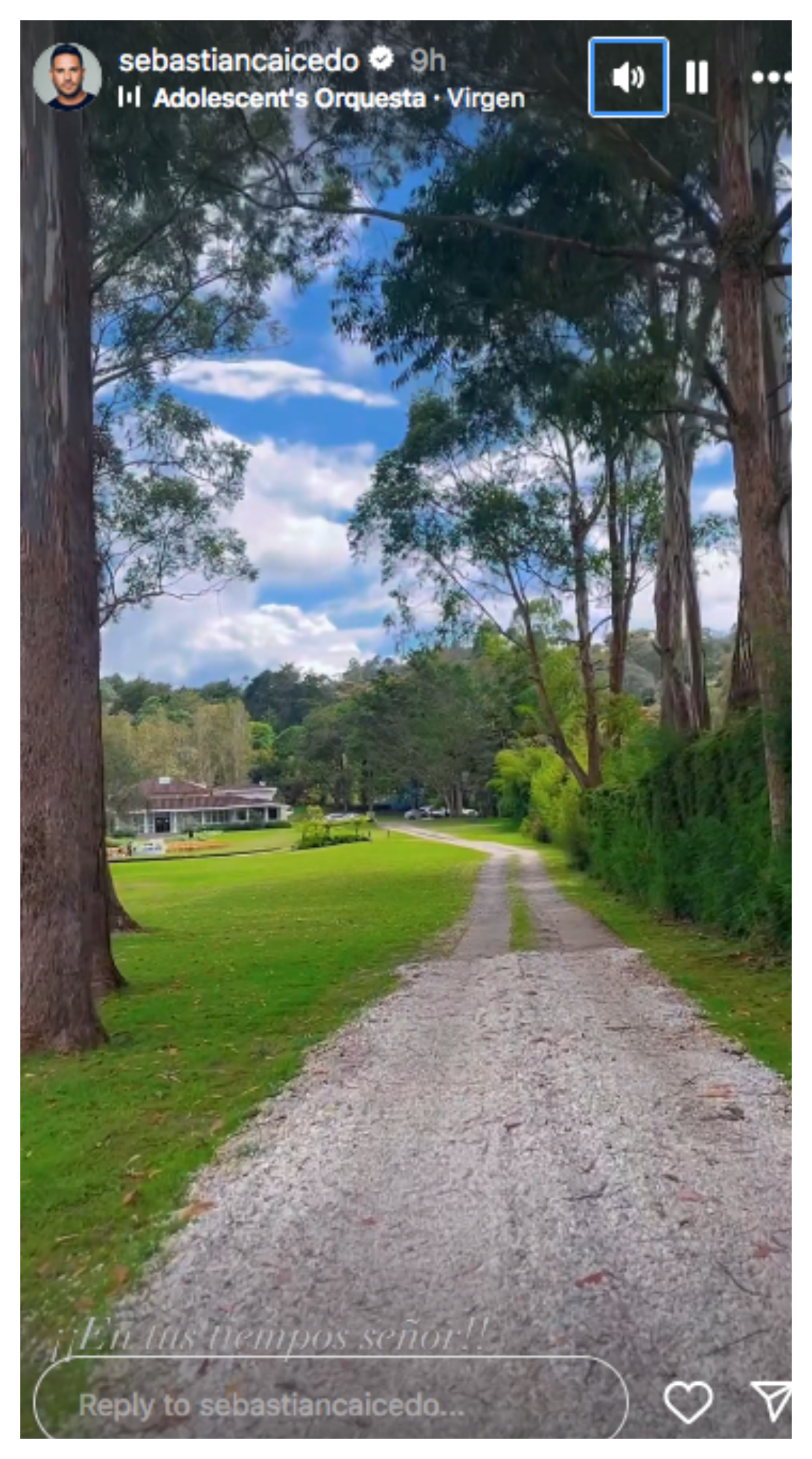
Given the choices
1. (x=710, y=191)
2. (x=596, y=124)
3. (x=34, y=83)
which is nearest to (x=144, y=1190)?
(x=34, y=83)

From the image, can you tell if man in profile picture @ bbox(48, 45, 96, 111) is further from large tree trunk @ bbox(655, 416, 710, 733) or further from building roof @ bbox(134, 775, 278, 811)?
large tree trunk @ bbox(655, 416, 710, 733)

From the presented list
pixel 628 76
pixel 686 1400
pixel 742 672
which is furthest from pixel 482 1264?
pixel 628 76

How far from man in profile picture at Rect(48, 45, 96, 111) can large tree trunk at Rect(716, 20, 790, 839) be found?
187cm

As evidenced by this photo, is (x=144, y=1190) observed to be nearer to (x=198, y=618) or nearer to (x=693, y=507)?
(x=198, y=618)

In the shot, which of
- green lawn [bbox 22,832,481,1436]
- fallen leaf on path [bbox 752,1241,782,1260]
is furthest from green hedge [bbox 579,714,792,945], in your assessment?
green lawn [bbox 22,832,481,1436]

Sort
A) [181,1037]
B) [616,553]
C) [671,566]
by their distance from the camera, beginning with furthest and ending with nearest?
[616,553], [671,566], [181,1037]

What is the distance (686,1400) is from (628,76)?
10.7 ft

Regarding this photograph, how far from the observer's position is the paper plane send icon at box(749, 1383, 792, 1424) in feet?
5.40

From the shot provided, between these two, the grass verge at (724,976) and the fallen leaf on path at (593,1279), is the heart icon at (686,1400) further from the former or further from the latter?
the grass verge at (724,976)

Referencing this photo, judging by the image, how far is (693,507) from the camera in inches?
146

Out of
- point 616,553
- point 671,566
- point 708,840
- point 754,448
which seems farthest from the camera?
point 708,840

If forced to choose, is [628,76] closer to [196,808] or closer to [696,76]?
[696,76]

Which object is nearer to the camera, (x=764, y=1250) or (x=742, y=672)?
(x=764, y=1250)

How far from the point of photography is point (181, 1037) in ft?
10.4
